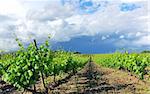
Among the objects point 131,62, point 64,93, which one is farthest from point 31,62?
point 131,62

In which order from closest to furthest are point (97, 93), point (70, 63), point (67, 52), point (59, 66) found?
1. point (97, 93)
2. point (59, 66)
3. point (70, 63)
4. point (67, 52)

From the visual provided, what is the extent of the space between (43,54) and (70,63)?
58.1 feet

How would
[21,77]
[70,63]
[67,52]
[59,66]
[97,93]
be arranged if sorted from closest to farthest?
[21,77] → [97,93] → [59,66] → [70,63] → [67,52]

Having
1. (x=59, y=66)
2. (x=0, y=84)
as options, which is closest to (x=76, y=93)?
(x=59, y=66)

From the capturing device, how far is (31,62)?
21.1m

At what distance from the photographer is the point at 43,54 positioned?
866 inches

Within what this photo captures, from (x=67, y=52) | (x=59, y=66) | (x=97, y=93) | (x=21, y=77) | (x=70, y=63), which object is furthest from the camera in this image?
(x=67, y=52)

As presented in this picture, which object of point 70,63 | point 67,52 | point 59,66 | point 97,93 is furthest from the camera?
point 67,52

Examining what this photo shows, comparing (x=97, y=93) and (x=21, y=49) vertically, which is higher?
(x=21, y=49)

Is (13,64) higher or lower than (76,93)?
higher

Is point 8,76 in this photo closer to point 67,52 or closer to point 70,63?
point 70,63

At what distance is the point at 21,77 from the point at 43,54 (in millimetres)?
2036

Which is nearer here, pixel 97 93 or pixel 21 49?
pixel 21 49

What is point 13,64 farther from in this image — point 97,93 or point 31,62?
point 97,93
